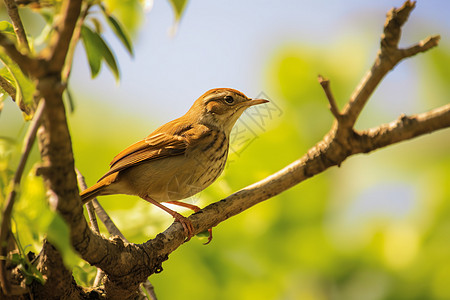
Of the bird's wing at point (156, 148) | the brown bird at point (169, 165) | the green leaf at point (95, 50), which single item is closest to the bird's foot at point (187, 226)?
the brown bird at point (169, 165)

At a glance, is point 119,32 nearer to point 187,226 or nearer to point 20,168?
point 20,168

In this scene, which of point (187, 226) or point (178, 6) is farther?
point (187, 226)

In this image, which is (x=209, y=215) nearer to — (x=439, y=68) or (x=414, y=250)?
(x=414, y=250)

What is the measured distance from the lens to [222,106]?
4.72 m

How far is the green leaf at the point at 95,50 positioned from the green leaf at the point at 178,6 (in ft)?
1.71

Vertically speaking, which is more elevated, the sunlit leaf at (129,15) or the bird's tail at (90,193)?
the sunlit leaf at (129,15)

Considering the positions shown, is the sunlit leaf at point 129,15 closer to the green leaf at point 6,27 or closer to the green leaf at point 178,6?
the green leaf at point 6,27

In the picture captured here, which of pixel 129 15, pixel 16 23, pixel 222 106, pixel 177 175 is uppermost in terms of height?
pixel 16 23

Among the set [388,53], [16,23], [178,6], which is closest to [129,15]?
[16,23]

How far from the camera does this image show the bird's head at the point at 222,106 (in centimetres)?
463

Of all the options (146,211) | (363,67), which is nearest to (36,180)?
(146,211)

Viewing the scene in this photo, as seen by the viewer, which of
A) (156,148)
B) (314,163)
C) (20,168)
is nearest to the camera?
(20,168)

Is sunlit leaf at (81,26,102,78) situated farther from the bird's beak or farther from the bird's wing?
the bird's beak

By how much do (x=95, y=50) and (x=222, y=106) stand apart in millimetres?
2465
